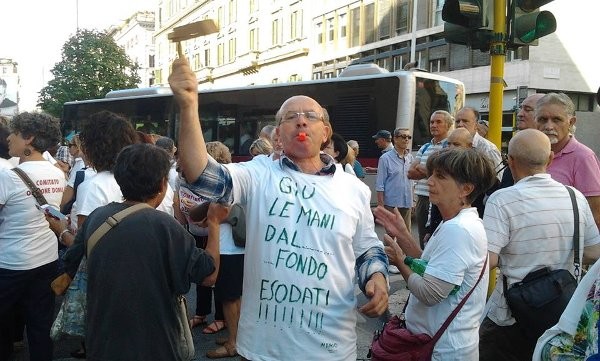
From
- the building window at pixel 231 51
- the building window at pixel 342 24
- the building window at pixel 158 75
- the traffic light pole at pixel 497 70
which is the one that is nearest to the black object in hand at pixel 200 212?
the traffic light pole at pixel 497 70

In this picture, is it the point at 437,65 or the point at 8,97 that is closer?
the point at 437,65

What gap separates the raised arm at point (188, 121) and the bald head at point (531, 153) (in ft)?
6.23

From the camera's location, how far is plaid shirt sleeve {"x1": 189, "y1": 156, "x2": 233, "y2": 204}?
2.12 m

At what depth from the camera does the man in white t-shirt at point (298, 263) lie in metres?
2.34

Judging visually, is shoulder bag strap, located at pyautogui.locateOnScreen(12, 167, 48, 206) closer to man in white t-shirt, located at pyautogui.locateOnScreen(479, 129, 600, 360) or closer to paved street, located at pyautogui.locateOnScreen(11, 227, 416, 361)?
paved street, located at pyautogui.locateOnScreen(11, 227, 416, 361)

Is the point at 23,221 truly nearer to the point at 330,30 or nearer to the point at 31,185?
the point at 31,185

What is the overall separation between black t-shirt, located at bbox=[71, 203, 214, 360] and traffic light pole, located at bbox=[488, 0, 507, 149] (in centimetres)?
316

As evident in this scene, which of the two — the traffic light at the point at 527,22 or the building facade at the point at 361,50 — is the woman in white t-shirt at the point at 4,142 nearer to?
the traffic light at the point at 527,22

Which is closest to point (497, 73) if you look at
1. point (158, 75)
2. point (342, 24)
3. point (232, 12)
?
point (342, 24)

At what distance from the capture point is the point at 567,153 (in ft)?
12.7

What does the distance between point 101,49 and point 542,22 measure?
110 ft

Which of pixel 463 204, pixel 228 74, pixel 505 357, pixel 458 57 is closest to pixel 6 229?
pixel 463 204

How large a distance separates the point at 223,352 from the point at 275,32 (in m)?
37.8

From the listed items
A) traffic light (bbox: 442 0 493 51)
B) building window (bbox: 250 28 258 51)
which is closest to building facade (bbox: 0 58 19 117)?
building window (bbox: 250 28 258 51)
